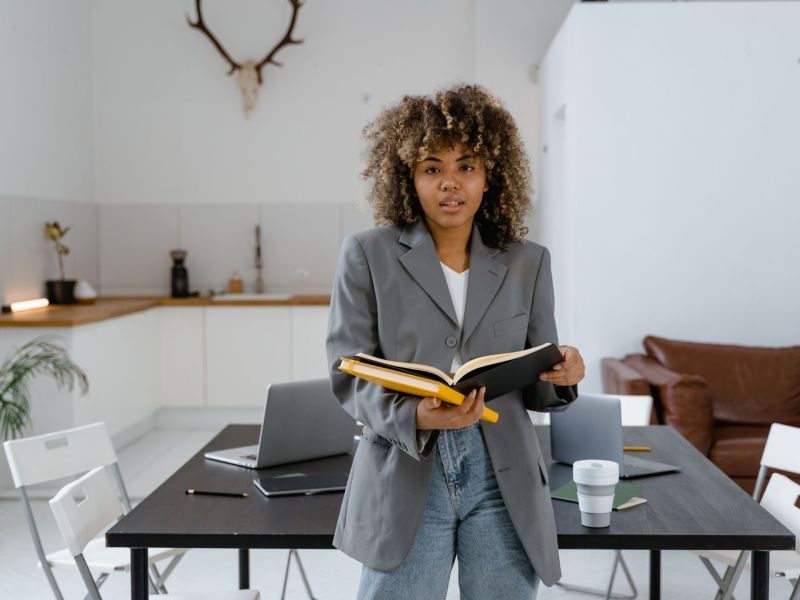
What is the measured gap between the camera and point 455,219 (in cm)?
168

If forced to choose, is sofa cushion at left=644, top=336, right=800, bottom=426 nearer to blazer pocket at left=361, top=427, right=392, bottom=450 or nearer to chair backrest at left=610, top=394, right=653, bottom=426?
chair backrest at left=610, top=394, right=653, bottom=426

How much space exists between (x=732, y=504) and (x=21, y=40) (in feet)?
16.1

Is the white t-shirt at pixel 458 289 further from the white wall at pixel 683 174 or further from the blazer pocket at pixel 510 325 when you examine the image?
the white wall at pixel 683 174

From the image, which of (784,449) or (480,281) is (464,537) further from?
(784,449)

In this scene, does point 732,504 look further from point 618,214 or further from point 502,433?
point 618,214

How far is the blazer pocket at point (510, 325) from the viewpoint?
1648 millimetres

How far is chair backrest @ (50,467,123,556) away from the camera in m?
2.15

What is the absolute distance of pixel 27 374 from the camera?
4.66 metres

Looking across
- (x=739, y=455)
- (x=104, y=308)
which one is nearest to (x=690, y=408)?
(x=739, y=455)

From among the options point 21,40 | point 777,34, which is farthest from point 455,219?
point 21,40

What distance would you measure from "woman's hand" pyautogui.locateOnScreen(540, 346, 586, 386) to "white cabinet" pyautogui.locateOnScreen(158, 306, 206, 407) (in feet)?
15.8

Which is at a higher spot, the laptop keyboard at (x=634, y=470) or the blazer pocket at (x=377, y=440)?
the blazer pocket at (x=377, y=440)

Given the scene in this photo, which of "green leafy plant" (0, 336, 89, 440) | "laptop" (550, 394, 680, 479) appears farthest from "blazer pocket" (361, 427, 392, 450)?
"green leafy plant" (0, 336, 89, 440)

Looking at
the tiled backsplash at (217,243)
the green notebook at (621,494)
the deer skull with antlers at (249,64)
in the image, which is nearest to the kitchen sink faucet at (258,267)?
the tiled backsplash at (217,243)
